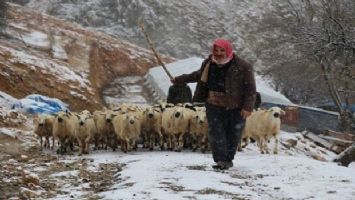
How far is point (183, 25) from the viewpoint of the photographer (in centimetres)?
5097

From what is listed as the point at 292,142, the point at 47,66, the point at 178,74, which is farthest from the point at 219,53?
the point at 178,74

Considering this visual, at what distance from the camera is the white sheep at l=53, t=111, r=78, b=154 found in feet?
44.4

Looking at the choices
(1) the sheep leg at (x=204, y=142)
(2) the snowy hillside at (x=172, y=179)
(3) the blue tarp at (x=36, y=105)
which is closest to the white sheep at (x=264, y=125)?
(1) the sheep leg at (x=204, y=142)

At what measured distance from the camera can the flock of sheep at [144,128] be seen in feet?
44.1

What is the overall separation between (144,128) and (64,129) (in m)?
1.86

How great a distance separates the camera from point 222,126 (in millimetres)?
8008

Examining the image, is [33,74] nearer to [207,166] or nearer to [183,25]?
[207,166]

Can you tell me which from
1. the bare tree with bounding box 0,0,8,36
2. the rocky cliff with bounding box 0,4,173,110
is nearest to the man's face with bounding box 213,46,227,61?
the rocky cliff with bounding box 0,4,173,110

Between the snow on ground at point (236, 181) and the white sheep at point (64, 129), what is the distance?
14.2 feet

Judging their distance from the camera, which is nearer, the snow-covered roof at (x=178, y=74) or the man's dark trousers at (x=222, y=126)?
the man's dark trousers at (x=222, y=126)

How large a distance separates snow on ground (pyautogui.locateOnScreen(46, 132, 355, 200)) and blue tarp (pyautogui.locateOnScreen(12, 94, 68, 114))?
10.5 meters

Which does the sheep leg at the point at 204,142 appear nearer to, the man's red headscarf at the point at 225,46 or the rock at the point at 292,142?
the man's red headscarf at the point at 225,46

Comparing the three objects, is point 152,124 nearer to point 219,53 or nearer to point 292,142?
point 219,53

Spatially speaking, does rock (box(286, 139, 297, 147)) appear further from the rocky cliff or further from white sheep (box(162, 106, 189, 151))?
the rocky cliff
